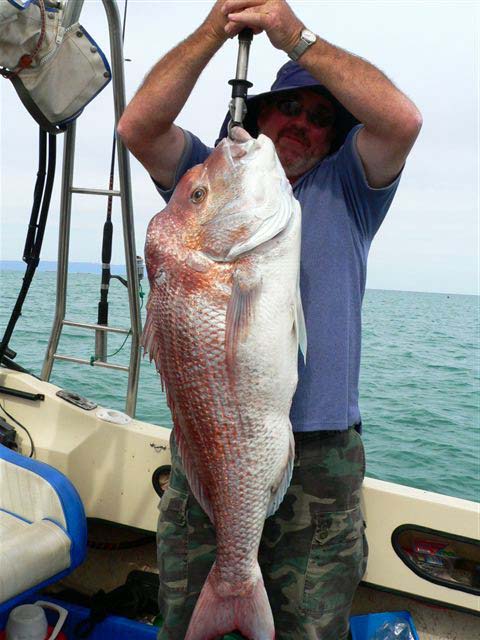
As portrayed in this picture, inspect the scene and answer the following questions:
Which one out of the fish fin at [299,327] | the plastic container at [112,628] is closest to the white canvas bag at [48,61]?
the fish fin at [299,327]

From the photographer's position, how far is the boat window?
2.78 meters

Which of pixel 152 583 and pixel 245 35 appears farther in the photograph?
pixel 152 583

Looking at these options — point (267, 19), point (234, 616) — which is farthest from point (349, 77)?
point (234, 616)

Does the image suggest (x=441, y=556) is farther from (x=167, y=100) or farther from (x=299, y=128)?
(x=167, y=100)

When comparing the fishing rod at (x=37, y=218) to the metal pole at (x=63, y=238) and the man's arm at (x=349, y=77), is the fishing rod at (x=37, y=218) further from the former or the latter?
the man's arm at (x=349, y=77)

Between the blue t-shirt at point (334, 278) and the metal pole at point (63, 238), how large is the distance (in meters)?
1.48

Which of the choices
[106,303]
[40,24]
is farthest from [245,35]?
[106,303]

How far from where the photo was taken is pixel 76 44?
2.45 metres

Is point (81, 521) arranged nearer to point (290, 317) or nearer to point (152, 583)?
point (152, 583)

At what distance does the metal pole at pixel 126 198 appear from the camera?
2.70 meters

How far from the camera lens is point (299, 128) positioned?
2.32 metres

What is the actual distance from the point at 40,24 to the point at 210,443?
1.80 m

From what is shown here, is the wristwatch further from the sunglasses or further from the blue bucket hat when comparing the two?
the sunglasses

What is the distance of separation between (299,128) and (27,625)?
2.43 m
